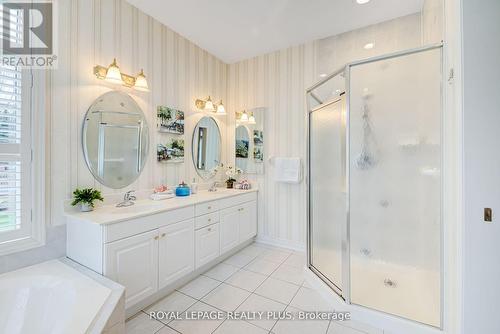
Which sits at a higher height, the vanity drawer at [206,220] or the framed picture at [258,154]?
the framed picture at [258,154]

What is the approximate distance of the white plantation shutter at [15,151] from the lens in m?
1.40

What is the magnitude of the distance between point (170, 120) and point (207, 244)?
5.05 ft

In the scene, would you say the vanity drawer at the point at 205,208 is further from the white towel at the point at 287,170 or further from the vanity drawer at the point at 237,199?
the white towel at the point at 287,170

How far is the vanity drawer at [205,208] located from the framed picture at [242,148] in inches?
43.5

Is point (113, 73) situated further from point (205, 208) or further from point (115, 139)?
point (205, 208)

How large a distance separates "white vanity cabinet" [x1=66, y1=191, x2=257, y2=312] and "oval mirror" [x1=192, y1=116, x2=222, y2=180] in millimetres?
708

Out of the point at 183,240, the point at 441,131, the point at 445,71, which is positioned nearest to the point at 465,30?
the point at 445,71

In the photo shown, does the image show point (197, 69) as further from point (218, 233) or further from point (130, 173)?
point (218, 233)

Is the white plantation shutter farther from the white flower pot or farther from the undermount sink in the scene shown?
the undermount sink

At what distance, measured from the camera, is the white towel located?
2857mm

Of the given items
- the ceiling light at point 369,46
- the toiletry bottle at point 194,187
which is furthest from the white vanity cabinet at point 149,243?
the ceiling light at point 369,46

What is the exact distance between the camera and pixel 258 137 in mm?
3217

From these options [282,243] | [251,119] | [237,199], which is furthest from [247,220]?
[251,119]

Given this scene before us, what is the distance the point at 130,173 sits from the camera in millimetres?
2148
